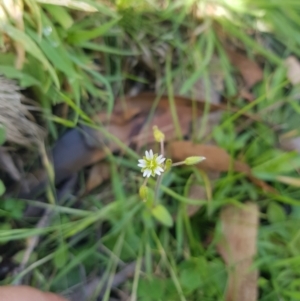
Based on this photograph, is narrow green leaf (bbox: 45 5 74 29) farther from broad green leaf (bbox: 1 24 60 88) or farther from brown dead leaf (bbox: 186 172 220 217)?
brown dead leaf (bbox: 186 172 220 217)

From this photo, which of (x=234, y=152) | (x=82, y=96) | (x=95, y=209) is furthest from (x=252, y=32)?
(x=95, y=209)

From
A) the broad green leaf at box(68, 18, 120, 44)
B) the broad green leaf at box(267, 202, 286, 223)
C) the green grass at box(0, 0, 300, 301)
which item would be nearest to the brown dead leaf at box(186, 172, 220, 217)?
the green grass at box(0, 0, 300, 301)

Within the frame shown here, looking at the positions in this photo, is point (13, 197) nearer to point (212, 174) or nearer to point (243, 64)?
point (212, 174)

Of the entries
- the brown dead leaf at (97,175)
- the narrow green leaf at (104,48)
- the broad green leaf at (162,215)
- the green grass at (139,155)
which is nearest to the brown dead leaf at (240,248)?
the green grass at (139,155)

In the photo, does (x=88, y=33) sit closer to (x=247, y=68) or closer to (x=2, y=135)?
(x=2, y=135)

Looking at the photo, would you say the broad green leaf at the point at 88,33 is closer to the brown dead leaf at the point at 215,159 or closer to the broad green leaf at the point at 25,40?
the broad green leaf at the point at 25,40

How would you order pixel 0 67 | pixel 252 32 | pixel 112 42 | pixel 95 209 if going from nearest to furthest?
pixel 0 67, pixel 95 209, pixel 112 42, pixel 252 32
